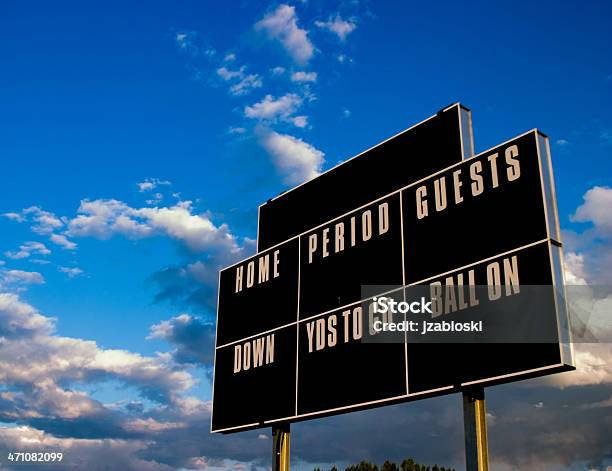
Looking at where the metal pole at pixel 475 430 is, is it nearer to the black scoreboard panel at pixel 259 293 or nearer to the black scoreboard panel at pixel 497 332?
the black scoreboard panel at pixel 497 332

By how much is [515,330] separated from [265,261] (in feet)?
25.4

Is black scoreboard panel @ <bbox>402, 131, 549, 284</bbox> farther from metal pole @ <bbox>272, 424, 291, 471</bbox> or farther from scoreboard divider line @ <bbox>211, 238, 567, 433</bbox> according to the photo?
metal pole @ <bbox>272, 424, 291, 471</bbox>

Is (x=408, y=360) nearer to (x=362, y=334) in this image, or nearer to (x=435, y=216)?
(x=362, y=334)

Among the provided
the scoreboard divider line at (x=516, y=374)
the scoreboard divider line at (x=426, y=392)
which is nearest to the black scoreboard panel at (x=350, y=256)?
the scoreboard divider line at (x=426, y=392)

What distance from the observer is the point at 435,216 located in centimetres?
1455

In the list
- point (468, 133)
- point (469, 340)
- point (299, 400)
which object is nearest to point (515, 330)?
point (469, 340)

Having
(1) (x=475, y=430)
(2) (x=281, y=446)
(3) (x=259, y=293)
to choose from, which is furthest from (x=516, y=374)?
(3) (x=259, y=293)

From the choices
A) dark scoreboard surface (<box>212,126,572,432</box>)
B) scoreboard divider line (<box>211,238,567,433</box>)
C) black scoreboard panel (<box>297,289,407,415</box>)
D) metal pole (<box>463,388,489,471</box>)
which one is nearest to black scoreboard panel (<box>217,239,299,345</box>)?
Answer: dark scoreboard surface (<box>212,126,572,432</box>)

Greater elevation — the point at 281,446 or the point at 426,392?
the point at 426,392

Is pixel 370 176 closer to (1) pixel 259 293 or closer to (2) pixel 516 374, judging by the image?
(1) pixel 259 293

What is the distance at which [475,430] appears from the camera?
13.0 metres

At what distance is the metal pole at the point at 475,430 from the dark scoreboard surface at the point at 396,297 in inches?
14.0

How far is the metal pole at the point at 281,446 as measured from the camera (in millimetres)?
17469

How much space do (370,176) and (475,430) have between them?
247 inches
